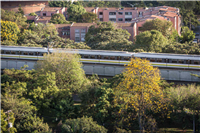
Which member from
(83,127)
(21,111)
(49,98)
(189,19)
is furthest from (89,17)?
(83,127)

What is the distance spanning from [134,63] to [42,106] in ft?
34.0

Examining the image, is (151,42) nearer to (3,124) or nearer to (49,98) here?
(49,98)

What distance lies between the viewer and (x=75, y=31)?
6400 cm

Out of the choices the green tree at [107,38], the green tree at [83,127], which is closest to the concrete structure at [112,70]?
the green tree at [107,38]

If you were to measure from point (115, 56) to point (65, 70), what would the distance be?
8.84 m

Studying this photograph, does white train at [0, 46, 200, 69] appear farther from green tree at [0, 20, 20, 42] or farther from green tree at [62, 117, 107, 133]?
green tree at [0, 20, 20, 42]

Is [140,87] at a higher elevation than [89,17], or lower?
lower

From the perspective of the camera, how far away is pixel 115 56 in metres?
36.9

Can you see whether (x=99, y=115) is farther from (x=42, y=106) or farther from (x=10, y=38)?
(x=10, y=38)

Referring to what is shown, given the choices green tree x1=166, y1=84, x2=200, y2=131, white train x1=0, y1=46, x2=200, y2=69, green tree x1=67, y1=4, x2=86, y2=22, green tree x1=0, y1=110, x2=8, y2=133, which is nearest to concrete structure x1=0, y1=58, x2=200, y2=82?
white train x1=0, y1=46, x2=200, y2=69

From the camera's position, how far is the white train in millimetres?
34438

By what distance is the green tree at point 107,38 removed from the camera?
44344mm

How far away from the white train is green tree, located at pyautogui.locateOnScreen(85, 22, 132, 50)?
7047mm

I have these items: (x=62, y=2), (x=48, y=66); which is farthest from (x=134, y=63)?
(x=62, y=2)
